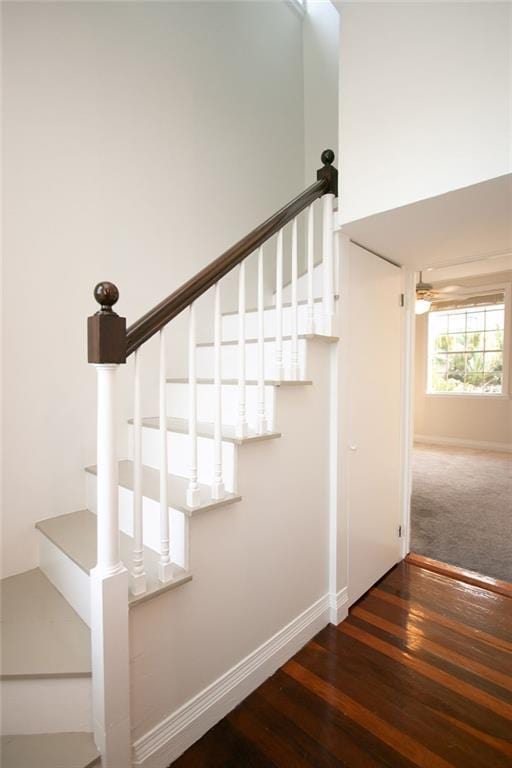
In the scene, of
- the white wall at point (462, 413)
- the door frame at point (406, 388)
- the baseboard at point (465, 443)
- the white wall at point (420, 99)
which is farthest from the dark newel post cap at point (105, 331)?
the baseboard at point (465, 443)

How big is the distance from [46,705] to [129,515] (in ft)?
2.08

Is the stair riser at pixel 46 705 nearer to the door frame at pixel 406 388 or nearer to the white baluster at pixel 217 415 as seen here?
the white baluster at pixel 217 415

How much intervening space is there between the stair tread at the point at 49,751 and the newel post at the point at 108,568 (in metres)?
0.04

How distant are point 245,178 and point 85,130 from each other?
1.21 meters

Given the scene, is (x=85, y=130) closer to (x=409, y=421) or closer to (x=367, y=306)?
(x=367, y=306)

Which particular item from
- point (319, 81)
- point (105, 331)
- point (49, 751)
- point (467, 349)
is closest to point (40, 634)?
point (49, 751)

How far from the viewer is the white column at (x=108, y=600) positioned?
41.5 inches

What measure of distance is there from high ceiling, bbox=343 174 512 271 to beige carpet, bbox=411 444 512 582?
2.09 meters

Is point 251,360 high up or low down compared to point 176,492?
up

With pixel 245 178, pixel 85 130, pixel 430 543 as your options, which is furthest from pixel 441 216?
pixel 430 543

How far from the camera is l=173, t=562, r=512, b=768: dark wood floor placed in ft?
4.25

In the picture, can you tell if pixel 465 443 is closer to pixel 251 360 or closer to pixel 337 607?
pixel 337 607

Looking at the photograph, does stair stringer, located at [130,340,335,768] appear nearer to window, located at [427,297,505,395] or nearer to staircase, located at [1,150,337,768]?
staircase, located at [1,150,337,768]

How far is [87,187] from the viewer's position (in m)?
1.93
